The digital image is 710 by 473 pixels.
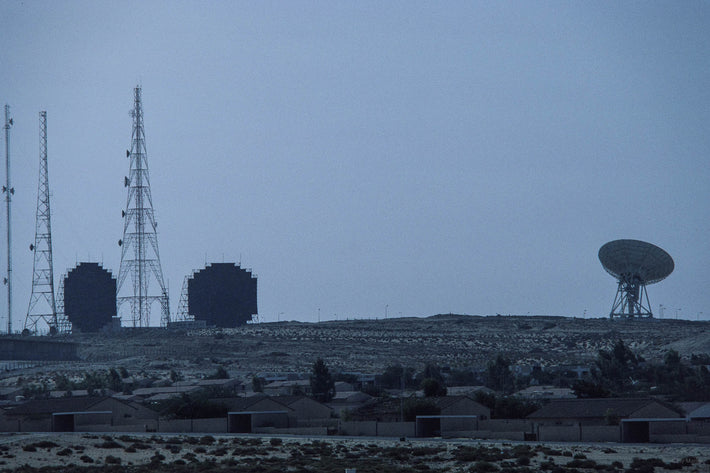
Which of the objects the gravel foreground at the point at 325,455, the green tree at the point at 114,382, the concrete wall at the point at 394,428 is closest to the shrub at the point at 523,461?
the gravel foreground at the point at 325,455

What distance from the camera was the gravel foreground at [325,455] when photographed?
6134cm

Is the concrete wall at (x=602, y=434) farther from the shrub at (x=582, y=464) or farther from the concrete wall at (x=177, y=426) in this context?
the concrete wall at (x=177, y=426)

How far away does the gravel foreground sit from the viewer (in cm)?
6134

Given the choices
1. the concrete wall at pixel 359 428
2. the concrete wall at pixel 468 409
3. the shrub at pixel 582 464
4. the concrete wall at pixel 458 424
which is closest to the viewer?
the shrub at pixel 582 464

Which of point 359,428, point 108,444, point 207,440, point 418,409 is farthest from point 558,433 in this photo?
point 108,444

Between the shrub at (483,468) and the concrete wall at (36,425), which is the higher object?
the concrete wall at (36,425)

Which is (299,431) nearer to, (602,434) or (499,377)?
(602,434)

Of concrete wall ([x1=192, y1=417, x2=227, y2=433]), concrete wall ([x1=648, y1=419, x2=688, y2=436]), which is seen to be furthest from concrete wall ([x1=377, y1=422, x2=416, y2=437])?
concrete wall ([x1=648, y1=419, x2=688, y2=436])

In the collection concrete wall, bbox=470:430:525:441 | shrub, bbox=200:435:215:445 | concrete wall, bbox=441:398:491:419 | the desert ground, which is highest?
the desert ground

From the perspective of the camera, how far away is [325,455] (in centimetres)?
6862

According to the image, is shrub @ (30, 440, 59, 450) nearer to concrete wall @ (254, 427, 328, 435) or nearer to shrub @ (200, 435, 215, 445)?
shrub @ (200, 435, 215, 445)

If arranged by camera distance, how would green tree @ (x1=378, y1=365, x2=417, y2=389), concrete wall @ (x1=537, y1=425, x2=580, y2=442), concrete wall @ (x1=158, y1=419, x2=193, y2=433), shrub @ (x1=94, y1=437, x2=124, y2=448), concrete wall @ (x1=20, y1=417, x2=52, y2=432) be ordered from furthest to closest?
green tree @ (x1=378, y1=365, x2=417, y2=389) < concrete wall @ (x1=20, y1=417, x2=52, y2=432) < concrete wall @ (x1=158, y1=419, x2=193, y2=433) < concrete wall @ (x1=537, y1=425, x2=580, y2=442) < shrub @ (x1=94, y1=437, x2=124, y2=448)

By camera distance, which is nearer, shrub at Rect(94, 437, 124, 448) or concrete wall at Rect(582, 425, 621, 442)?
shrub at Rect(94, 437, 124, 448)

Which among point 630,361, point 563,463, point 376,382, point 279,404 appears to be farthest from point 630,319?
point 563,463
